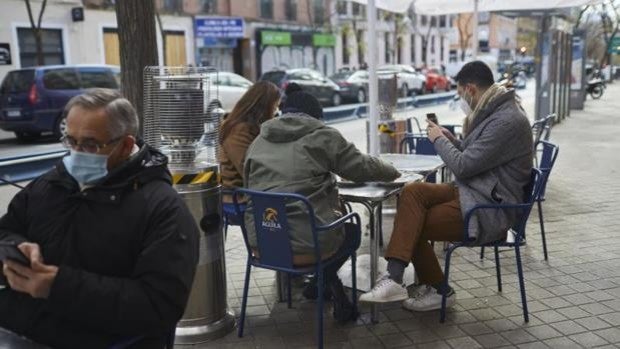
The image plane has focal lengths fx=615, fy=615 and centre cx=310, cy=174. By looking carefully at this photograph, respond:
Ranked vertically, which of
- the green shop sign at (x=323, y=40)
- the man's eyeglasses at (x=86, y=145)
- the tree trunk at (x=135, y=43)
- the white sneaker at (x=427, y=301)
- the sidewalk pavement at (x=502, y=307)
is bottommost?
the sidewalk pavement at (x=502, y=307)

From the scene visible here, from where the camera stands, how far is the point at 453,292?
3.87 meters

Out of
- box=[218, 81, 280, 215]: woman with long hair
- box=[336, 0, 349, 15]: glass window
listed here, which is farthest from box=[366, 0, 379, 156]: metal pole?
box=[336, 0, 349, 15]: glass window

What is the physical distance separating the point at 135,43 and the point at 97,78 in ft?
34.4

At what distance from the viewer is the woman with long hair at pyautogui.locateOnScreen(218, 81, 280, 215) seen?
4266mm

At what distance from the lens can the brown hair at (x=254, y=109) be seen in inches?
169

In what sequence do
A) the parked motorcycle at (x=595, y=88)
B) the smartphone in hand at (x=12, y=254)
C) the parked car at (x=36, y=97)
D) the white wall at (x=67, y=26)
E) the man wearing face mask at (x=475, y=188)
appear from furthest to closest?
1. the parked motorcycle at (x=595, y=88)
2. the white wall at (x=67, y=26)
3. the parked car at (x=36, y=97)
4. the man wearing face mask at (x=475, y=188)
5. the smartphone in hand at (x=12, y=254)

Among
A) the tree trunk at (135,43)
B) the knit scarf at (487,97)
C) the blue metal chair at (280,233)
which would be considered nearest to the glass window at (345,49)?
the tree trunk at (135,43)

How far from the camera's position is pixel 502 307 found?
3869 mm

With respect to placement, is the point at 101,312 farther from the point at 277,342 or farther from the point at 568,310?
the point at 568,310

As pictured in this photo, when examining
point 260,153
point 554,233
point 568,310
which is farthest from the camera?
point 554,233

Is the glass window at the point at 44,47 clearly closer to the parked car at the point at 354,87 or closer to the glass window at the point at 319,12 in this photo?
the parked car at the point at 354,87

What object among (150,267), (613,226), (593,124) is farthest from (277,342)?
(593,124)

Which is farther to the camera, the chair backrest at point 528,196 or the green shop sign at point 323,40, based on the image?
the green shop sign at point 323,40

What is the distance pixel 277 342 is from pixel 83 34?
2181 cm
